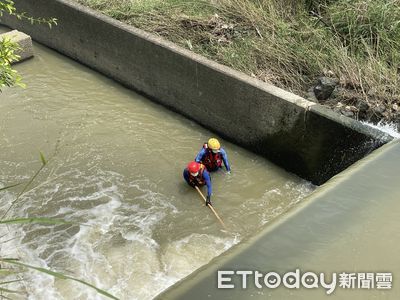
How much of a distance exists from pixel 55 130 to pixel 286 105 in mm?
3367

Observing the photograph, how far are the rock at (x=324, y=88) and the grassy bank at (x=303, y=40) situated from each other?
0.25 feet

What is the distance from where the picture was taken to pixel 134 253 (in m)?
→ 5.19

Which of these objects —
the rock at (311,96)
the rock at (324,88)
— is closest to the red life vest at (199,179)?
the rock at (311,96)

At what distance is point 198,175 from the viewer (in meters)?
5.88

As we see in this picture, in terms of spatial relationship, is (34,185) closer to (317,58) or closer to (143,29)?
(143,29)

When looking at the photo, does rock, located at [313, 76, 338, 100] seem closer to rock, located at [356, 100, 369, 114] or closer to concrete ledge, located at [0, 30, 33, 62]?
rock, located at [356, 100, 369, 114]

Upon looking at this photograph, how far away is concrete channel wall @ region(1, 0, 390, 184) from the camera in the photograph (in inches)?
235

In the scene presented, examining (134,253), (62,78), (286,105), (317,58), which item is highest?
(317,58)

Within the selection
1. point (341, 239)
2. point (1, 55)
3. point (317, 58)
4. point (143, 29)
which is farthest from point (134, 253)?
point (143, 29)

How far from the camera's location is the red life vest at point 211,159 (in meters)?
6.21

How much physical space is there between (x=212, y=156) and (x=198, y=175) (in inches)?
17.6

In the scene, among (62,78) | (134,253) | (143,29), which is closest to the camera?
(134,253)

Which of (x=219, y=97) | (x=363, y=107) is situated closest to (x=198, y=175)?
(x=219, y=97)

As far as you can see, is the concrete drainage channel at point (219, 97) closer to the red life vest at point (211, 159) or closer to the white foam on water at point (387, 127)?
the white foam on water at point (387, 127)
